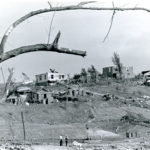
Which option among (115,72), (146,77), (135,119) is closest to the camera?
(135,119)

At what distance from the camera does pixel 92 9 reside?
309 centimetres

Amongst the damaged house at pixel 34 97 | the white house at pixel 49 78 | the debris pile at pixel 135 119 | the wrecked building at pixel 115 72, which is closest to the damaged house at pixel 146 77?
the wrecked building at pixel 115 72

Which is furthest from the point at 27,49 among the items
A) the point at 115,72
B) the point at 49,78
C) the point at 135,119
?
the point at 115,72

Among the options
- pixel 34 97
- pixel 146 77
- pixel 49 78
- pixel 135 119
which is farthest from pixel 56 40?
pixel 146 77

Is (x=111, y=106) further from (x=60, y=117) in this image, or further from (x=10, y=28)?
(x=10, y=28)

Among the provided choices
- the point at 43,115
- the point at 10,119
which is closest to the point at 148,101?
the point at 43,115

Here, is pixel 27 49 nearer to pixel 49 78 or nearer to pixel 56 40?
pixel 56 40

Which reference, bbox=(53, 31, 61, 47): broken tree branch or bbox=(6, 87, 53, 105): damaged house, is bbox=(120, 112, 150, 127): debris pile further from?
bbox=(53, 31, 61, 47): broken tree branch

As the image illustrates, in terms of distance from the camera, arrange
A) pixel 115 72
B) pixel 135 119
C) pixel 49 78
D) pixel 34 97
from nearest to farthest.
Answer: pixel 135 119 → pixel 34 97 → pixel 49 78 → pixel 115 72

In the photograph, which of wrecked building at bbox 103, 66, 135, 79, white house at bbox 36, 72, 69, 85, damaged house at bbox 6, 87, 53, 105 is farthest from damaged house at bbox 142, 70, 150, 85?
damaged house at bbox 6, 87, 53, 105

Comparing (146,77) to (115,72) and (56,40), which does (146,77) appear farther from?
(56,40)

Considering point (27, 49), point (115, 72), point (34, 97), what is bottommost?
point (27, 49)

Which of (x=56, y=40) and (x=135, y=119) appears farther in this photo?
(x=135, y=119)

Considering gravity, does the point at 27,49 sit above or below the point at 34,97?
below
